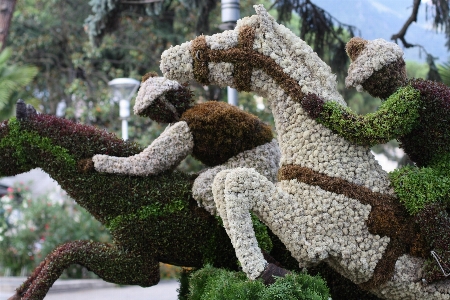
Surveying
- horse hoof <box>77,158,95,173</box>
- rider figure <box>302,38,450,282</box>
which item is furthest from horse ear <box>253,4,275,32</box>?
horse hoof <box>77,158,95,173</box>

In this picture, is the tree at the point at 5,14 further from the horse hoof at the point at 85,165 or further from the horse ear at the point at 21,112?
the horse hoof at the point at 85,165

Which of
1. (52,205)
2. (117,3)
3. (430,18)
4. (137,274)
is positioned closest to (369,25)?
(430,18)

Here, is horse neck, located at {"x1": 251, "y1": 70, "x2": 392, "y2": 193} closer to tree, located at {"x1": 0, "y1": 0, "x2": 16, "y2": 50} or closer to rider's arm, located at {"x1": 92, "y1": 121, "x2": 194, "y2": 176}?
rider's arm, located at {"x1": 92, "y1": 121, "x2": 194, "y2": 176}

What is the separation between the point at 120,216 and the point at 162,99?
1.06m

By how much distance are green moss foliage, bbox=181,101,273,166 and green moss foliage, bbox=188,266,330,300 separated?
1142mm

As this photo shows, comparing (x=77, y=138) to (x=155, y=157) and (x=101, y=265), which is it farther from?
(x=101, y=265)

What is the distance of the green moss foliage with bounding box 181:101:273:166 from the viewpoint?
15.3ft

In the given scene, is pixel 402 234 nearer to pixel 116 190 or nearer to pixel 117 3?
pixel 116 190

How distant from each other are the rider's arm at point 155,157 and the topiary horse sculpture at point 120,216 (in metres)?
0.08

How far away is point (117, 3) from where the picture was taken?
32.9 feet

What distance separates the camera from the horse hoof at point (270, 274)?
148 inches

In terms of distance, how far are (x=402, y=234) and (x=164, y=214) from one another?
75.0 inches

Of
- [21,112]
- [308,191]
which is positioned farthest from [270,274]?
[21,112]

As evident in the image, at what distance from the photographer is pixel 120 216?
4.65m
